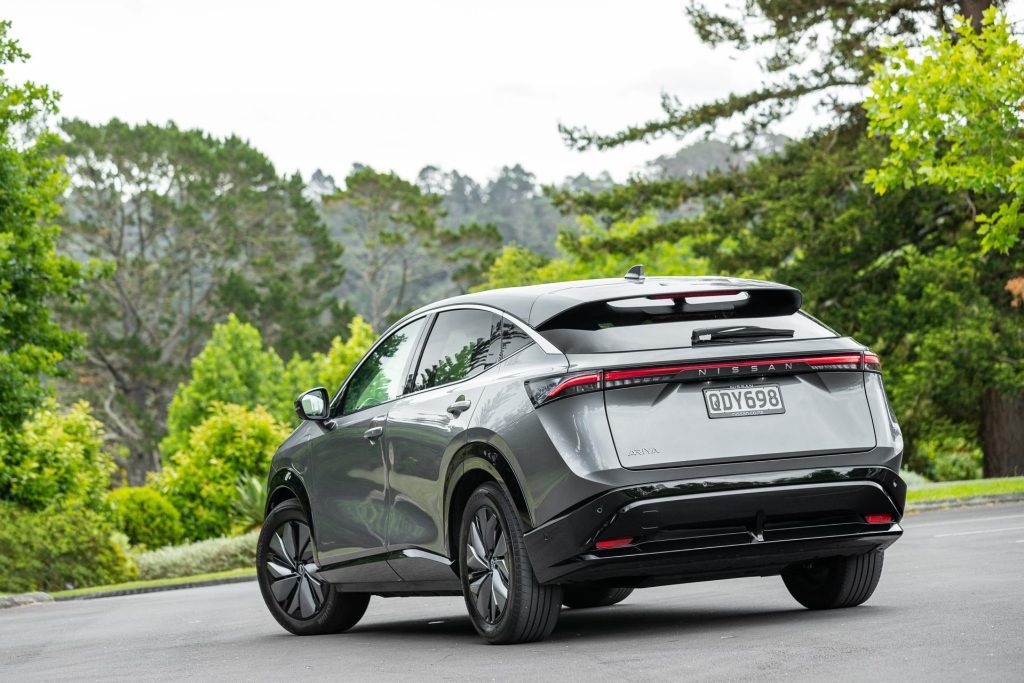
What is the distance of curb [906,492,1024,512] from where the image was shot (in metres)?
22.7

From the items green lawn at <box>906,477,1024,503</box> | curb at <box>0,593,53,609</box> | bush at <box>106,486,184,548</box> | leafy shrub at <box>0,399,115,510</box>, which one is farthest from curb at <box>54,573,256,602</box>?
green lawn at <box>906,477,1024,503</box>

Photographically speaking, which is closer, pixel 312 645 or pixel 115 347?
pixel 312 645

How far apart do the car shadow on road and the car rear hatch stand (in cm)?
104

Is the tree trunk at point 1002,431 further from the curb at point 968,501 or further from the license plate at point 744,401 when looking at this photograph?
the license plate at point 744,401

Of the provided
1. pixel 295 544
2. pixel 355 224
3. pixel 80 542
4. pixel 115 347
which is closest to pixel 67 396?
pixel 115 347

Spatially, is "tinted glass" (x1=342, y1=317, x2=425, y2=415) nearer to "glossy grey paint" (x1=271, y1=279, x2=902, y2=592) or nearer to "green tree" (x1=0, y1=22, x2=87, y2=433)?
"glossy grey paint" (x1=271, y1=279, x2=902, y2=592)

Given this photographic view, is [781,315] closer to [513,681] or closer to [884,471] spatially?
[884,471]

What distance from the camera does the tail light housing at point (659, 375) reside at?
274 inches

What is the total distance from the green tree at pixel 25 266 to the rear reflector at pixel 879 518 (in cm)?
1702

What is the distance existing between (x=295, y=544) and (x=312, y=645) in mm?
1015

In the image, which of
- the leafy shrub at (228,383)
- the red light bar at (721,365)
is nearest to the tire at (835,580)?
the red light bar at (721,365)

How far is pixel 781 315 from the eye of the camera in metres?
7.62

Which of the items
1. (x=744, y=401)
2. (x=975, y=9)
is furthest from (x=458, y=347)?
(x=975, y=9)

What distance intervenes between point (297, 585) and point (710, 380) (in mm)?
3604
